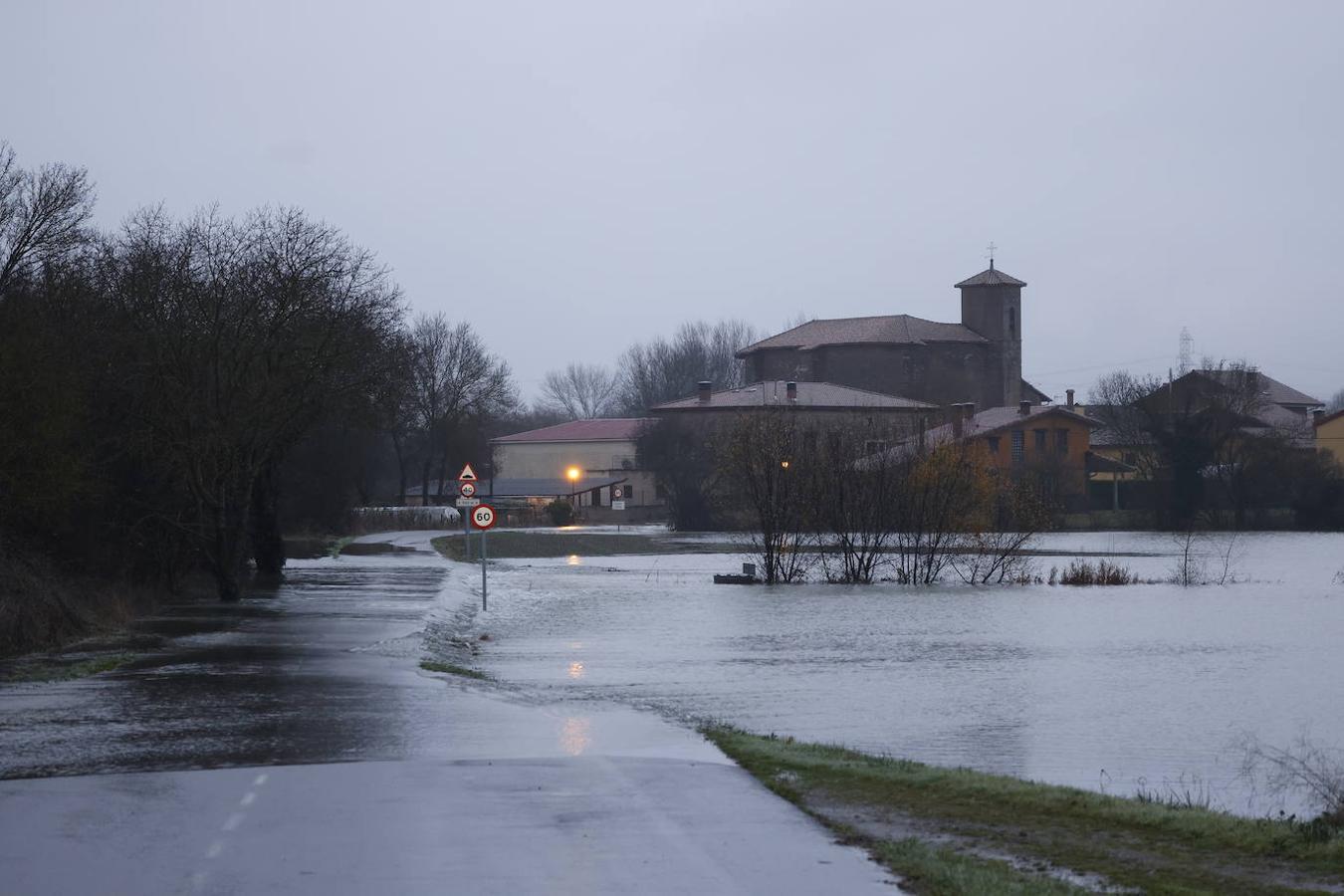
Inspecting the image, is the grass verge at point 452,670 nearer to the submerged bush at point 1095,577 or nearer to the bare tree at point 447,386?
the submerged bush at point 1095,577

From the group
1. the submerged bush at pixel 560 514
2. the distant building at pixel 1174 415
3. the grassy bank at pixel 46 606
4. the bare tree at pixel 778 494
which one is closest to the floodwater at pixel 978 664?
the bare tree at pixel 778 494

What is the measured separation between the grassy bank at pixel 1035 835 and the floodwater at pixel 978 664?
2.40m

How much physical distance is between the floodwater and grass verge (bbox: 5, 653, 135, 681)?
5484 mm

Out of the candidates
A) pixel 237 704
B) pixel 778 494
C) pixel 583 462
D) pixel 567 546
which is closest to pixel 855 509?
pixel 778 494

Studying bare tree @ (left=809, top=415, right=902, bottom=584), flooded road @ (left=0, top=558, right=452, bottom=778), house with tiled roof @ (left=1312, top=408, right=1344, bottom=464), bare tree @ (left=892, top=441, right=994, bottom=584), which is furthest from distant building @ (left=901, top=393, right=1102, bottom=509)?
flooded road @ (left=0, top=558, right=452, bottom=778)

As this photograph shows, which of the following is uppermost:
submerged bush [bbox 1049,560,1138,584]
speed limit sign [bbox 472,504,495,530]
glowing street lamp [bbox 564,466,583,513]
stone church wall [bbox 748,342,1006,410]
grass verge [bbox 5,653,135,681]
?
stone church wall [bbox 748,342,1006,410]

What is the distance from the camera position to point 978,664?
84.5 ft

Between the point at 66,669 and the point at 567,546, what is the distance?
5353 cm

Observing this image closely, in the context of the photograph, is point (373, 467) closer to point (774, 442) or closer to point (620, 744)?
point (774, 442)

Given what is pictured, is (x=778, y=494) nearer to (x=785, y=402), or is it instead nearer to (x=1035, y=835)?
(x=1035, y=835)

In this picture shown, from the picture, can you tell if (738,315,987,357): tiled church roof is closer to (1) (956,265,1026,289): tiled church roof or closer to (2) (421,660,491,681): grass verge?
(1) (956,265,1026,289): tiled church roof

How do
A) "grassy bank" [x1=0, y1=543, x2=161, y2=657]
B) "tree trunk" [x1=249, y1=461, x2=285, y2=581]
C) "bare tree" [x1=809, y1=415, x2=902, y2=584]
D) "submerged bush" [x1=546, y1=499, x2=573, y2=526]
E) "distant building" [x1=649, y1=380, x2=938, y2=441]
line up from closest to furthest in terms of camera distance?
"grassy bank" [x1=0, y1=543, x2=161, y2=657]
"tree trunk" [x1=249, y1=461, x2=285, y2=581]
"bare tree" [x1=809, y1=415, x2=902, y2=584]
"submerged bush" [x1=546, y1=499, x2=573, y2=526]
"distant building" [x1=649, y1=380, x2=938, y2=441]

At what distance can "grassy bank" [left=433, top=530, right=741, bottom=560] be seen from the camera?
66625 millimetres

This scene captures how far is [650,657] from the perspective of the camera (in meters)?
26.3
